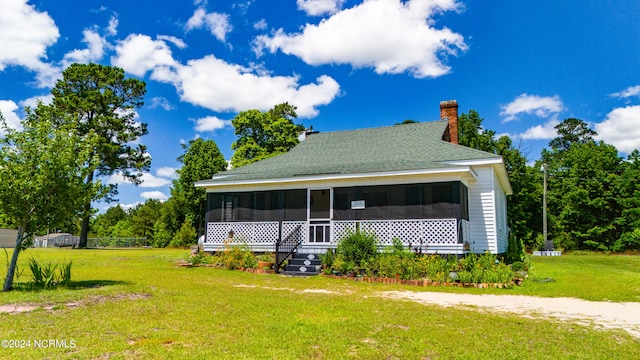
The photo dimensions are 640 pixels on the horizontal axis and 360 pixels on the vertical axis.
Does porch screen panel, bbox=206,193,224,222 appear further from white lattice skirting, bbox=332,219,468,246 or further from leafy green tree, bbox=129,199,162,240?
leafy green tree, bbox=129,199,162,240

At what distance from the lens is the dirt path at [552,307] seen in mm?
7301

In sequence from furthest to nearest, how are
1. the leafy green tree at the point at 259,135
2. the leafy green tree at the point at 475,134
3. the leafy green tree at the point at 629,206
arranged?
the leafy green tree at the point at 259,135
the leafy green tree at the point at 475,134
the leafy green tree at the point at 629,206

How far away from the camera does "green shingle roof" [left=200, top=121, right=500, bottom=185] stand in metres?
16.8

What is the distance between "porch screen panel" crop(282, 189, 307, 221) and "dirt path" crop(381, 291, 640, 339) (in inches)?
300

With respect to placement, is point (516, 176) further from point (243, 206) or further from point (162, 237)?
point (162, 237)

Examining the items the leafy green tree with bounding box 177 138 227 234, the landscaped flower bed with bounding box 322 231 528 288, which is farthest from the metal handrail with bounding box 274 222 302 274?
the leafy green tree with bounding box 177 138 227 234

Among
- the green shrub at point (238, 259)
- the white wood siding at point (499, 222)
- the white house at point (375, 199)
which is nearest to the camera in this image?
the white house at point (375, 199)

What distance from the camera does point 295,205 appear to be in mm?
17953

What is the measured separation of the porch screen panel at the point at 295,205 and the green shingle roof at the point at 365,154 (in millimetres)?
888

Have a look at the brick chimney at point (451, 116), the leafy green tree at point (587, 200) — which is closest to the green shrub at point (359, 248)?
the brick chimney at point (451, 116)

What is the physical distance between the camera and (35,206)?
31.2 feet

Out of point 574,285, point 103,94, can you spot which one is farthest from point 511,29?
point 103,94

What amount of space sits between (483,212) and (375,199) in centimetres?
461

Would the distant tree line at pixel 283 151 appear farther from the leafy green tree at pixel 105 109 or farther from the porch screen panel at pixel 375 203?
the porch screen panel at pixel 375 203
